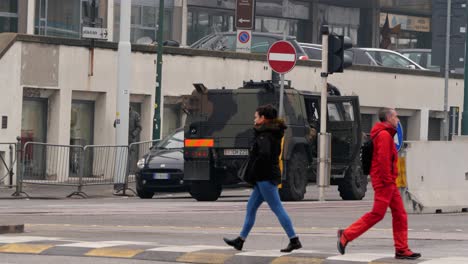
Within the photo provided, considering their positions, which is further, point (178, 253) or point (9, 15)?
point (9, 15)

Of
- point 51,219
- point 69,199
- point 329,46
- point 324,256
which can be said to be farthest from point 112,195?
point 324,256

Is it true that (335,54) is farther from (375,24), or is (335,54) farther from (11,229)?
(375,24)

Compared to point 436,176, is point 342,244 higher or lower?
lower

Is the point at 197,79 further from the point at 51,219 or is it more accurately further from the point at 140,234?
the point at 140,234

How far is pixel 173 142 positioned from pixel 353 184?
14.9ft

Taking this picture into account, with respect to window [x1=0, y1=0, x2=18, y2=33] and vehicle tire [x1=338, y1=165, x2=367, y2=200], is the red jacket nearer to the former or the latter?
vehicle tire [x1=338, y1=165, x2=367, y2=200]

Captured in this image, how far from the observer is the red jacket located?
1375 centimetres

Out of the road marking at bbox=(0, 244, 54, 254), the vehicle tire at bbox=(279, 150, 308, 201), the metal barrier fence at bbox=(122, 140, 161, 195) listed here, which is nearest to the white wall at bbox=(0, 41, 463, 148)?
the metal barrier fence at bbox=(122, 140, 161, 195)

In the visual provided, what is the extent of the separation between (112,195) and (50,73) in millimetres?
4768

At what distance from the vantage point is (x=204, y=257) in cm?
1398

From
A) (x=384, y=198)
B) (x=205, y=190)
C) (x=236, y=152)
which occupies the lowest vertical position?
(x=205, y=190)

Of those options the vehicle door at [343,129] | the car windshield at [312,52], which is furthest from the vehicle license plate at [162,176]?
the car windshield at [312,52]

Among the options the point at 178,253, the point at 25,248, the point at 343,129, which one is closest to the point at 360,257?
the point at 178,253

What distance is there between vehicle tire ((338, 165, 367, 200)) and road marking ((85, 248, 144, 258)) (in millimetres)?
13190
